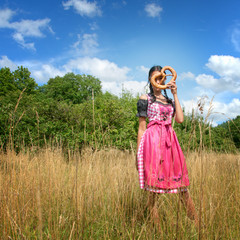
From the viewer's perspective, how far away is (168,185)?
1.91 m

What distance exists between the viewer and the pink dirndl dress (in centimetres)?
189

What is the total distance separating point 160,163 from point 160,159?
4cm

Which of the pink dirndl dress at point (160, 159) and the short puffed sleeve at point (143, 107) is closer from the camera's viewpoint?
the pink dirndl dress at point (160, 159)

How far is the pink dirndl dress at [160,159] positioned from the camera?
6.20ft

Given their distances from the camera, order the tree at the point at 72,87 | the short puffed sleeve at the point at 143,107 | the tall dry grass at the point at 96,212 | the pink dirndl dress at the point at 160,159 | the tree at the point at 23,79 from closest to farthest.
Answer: the tall dry grass at the point at 96,212, the pink dirndl dress at the point at 160,159, the short puffed sleeve at the point at 143,107, the tree at the point at 23,79, the tree at the point at 72,87

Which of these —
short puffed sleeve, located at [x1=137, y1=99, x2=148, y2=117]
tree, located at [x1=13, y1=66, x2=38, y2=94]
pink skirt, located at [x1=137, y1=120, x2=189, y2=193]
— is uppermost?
tree, located at [x1=13, y1=66, x2=38, y2=94]

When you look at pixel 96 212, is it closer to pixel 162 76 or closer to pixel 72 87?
pixel 162 76

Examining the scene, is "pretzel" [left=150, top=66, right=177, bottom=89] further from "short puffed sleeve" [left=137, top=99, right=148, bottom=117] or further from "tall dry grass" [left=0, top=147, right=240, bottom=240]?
"tall dry grass" [left=0, top=147, right=240, bottom=240]

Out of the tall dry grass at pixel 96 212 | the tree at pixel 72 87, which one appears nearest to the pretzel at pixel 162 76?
the tall dry grass at pixel 96 212

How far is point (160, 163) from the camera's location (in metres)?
1.96

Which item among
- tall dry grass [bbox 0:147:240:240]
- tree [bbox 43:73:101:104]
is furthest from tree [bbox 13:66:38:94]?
tall dry grass [bbox 0:147:240:240]

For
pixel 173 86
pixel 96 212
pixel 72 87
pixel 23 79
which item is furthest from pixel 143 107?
pixel 72 87

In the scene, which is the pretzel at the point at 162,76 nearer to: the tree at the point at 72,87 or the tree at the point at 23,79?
the tree at the point at 23,79

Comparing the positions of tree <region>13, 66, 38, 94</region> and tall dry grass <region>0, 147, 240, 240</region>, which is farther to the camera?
tree <region>13, 66, 38, 94</region>
